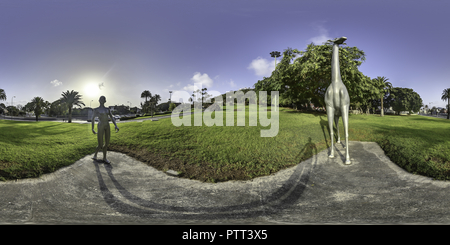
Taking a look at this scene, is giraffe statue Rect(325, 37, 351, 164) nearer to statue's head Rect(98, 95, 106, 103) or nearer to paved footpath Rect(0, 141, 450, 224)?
paved footpath Rect(0, 141, 450, 224)

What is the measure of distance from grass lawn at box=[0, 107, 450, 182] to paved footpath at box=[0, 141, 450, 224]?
52 cm

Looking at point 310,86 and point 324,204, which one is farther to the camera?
point 310,86

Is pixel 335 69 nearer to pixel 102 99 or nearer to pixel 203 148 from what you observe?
pixel 203 148

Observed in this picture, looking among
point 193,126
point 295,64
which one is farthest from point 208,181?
point 295,64

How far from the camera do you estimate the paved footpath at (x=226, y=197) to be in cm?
441

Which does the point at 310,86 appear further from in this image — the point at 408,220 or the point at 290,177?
the point at 408,220

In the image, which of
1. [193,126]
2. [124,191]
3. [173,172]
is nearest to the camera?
[124,191]

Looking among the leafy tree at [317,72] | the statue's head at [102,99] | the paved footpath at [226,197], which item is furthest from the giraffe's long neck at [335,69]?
the statue's head at [102,99]

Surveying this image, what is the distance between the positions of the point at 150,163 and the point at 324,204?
6.84m

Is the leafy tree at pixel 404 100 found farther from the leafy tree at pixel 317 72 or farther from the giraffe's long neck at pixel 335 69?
the giraffe's long neck at pixel 335 69

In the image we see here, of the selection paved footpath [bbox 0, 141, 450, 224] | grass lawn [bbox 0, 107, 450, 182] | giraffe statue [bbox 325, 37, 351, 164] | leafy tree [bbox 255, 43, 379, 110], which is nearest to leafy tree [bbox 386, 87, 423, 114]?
leafy tree [bbox 255, 43, 379, 110]

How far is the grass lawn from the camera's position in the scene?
704 centimetres

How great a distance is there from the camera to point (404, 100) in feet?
135

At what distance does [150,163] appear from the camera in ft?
26.7
